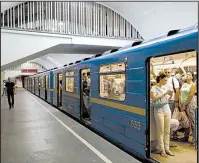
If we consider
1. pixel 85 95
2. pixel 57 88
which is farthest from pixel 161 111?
pixel 57 88

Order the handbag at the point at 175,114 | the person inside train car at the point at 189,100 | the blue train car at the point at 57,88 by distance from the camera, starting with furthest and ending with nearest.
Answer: the blue train car at the point at 57,88 < the handbag at the point at 175,114 < the person inside train car at the point at 189,100

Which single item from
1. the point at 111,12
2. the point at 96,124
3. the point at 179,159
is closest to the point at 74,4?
the point at 111,12

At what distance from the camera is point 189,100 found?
17.7ft

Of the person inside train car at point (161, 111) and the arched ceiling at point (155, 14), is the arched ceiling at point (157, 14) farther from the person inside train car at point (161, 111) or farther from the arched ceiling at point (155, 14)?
the person inside train car at point (161, 111)

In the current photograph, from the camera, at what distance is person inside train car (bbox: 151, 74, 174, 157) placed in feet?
14.7

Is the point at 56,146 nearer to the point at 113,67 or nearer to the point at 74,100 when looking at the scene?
the point at 113,67

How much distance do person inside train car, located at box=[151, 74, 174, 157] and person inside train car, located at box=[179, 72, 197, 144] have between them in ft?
3.46

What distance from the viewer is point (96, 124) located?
6.89 m

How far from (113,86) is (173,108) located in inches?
65.2

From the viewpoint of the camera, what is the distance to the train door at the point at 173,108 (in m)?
4.48

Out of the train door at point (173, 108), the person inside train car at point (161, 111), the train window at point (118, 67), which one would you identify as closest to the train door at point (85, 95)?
the train window at point (118, 67)

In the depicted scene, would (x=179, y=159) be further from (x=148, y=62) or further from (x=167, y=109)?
(x=148, y=62)

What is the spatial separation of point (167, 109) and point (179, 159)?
0.91 metres

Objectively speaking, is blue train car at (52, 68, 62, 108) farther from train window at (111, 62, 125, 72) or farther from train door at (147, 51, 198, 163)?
train door at (147, 51, 198, 163)
